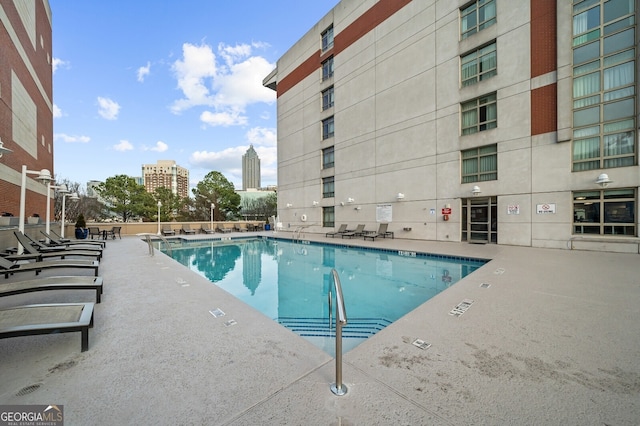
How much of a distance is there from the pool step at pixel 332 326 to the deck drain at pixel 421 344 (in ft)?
3.65

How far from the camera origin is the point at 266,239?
17156 mm

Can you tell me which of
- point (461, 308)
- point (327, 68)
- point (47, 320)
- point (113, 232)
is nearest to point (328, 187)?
point (327, 68)

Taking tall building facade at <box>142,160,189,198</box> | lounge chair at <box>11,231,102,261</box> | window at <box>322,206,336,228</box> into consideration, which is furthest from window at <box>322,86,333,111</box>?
tall building facade at <box>142,160,189,198</box>

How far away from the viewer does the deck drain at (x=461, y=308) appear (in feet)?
11.8

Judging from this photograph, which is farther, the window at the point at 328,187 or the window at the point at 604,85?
the window at the point at 328,187

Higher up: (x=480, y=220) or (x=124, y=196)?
(x=124, y=196)

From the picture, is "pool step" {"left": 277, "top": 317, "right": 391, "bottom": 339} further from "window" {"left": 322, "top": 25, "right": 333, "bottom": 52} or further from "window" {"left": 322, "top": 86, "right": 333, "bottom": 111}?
"window" {"left": 322, "top": 25, "right": 333, "bottom": 52}

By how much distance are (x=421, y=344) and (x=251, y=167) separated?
12045 cm

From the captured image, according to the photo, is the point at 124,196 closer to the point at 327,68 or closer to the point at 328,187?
the point at 328,187

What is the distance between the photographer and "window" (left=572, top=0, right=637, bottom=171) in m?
8.38

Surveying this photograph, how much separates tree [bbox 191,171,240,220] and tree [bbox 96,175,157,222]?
4975 mm

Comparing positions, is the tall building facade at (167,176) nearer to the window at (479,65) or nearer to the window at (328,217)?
the window at (328,217)

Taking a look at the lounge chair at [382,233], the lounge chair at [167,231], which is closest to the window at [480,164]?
the lounge chair at [382,233]

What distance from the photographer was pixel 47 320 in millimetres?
2607
